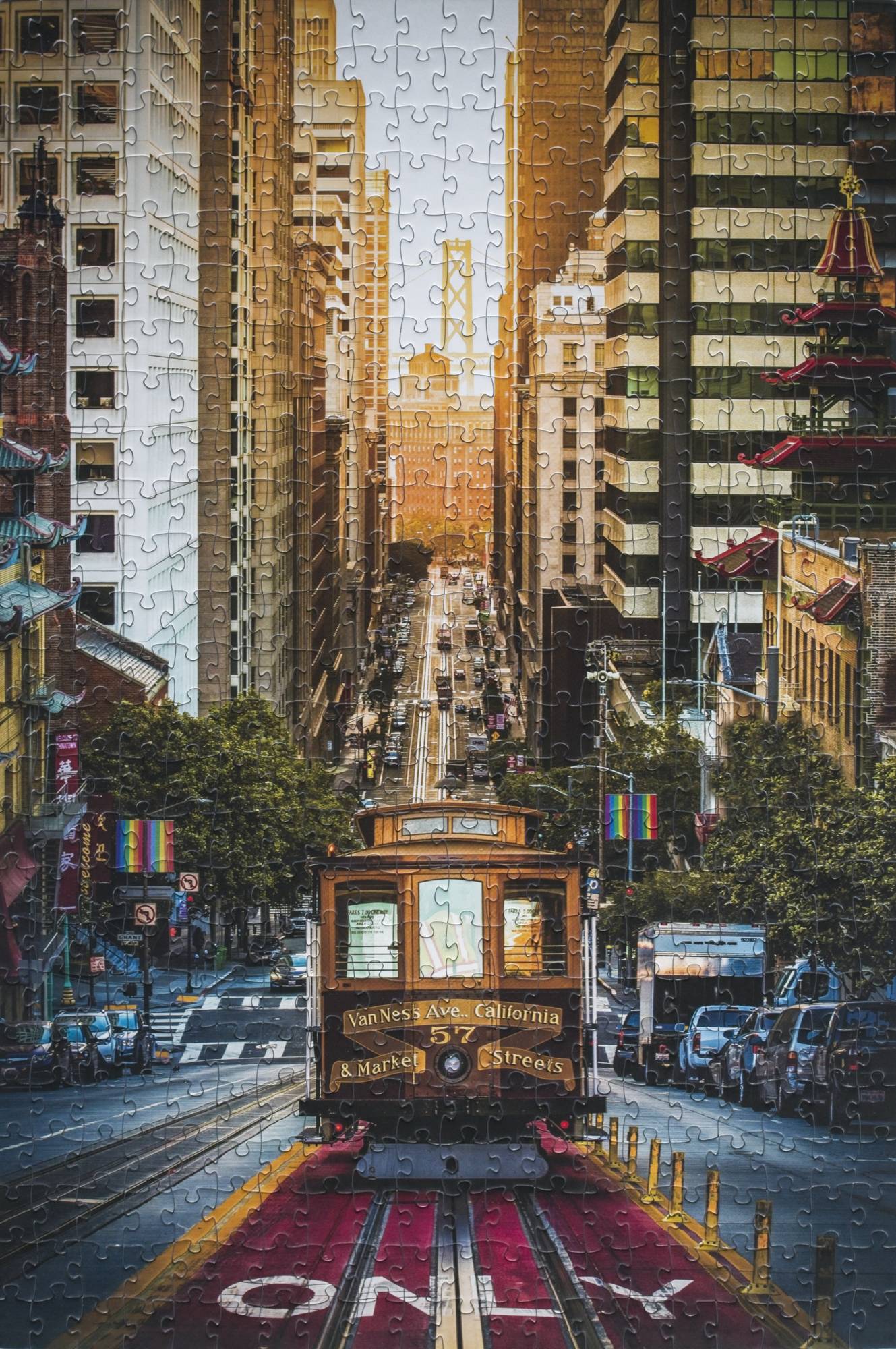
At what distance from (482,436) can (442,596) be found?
409 centimetres

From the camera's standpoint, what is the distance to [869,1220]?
1448 cm

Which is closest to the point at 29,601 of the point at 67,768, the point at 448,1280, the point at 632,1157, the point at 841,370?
the point at 67,768

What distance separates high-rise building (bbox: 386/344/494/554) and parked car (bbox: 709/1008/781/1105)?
17.9ft

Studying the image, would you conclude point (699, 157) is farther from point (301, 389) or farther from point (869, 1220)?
point (869, 1220)

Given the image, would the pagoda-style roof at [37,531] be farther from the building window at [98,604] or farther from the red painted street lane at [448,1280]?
the red painted street lane at [448,1280]

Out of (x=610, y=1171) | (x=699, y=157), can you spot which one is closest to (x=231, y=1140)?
(x=610, y=1171)

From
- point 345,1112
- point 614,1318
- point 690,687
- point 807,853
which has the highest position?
point 690,687

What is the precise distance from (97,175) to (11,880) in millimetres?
13289

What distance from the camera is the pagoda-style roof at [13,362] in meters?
23.1

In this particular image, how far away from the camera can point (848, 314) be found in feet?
95.5

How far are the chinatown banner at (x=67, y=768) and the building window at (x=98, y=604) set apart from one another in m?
5.10

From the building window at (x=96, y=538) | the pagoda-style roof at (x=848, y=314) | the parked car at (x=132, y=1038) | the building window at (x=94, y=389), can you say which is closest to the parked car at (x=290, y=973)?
the parked car at (x=132, y=1038)

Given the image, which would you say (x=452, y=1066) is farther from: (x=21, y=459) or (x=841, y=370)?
(x=841, y=370)

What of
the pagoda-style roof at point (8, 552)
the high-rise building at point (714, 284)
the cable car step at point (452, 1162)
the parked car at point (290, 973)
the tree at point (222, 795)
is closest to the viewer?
the cable car step at point (452, 1162)
